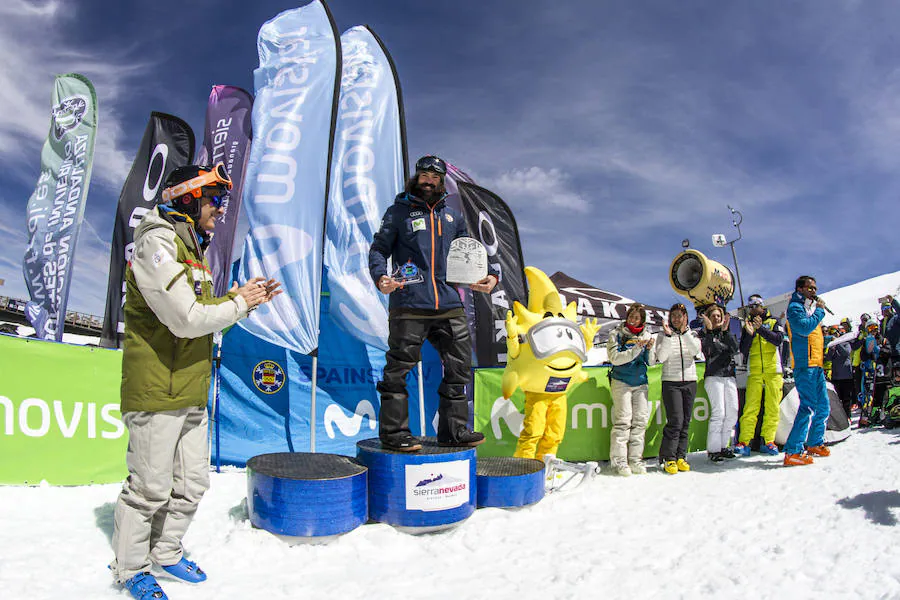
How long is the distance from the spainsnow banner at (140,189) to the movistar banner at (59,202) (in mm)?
545

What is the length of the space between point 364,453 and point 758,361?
4.48 m

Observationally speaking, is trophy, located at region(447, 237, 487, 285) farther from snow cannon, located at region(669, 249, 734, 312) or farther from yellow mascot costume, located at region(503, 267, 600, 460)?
snow cannon, located at region(669, 249, 734, 312)

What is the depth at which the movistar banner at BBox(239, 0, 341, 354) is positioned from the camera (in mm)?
4996

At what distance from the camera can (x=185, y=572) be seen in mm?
2443

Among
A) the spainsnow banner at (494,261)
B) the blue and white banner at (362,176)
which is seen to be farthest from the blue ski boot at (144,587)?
the spainsnow banner at (494,261)

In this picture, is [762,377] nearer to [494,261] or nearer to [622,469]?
[622,469]

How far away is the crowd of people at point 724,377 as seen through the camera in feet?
16.4

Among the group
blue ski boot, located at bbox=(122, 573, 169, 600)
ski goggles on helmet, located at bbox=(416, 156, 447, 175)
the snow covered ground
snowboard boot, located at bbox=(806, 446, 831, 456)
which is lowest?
the snow covered ground

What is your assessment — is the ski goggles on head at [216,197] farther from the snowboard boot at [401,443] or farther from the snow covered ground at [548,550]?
the snow covered ground at [548,550]

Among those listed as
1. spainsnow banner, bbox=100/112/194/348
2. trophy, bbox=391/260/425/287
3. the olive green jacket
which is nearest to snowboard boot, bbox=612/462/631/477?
trophy, bbox=391/260/425/287

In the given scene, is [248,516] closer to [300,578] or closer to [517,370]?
[300,578]

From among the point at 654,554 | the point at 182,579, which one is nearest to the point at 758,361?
the point at 654,554

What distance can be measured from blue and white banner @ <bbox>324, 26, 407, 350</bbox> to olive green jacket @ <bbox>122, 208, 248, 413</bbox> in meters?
3.00

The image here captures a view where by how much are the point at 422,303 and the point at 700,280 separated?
13.7ft
